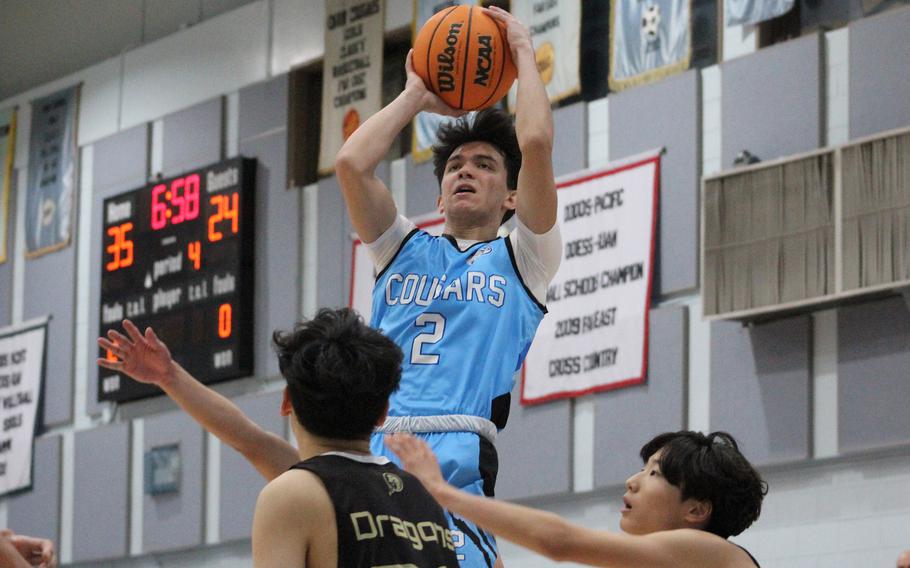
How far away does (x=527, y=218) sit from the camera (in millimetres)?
5727

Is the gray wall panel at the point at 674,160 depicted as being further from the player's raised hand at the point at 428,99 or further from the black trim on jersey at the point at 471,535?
the black trim on jersey at the point at 471,535

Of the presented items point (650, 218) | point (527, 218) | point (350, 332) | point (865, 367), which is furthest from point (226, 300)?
point (350, 332)

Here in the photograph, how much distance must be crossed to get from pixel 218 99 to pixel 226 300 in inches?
97.6

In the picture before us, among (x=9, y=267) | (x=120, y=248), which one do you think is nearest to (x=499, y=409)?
(x=120, y=248)

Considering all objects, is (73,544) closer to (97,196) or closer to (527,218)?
(97,196)

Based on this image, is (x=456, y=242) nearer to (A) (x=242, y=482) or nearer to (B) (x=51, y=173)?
(A) (x=242, y=482)

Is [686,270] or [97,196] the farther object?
[97,196]

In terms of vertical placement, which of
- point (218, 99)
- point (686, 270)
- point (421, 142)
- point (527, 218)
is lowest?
point (527, 218)

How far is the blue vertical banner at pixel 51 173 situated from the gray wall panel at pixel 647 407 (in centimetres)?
765

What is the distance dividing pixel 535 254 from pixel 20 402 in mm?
13286

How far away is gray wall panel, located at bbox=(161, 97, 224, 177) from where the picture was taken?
16.8 meters

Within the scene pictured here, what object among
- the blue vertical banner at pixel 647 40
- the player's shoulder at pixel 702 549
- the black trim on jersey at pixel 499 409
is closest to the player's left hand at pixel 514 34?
the black trim on jersey at pixel 499 409

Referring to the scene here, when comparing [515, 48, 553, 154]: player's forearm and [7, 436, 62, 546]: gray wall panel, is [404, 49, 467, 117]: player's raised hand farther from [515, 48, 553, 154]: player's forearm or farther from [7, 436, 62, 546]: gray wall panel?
[7, 436, 62, 546]: gray wall panel

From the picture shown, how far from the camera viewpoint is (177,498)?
1630 centimetres
